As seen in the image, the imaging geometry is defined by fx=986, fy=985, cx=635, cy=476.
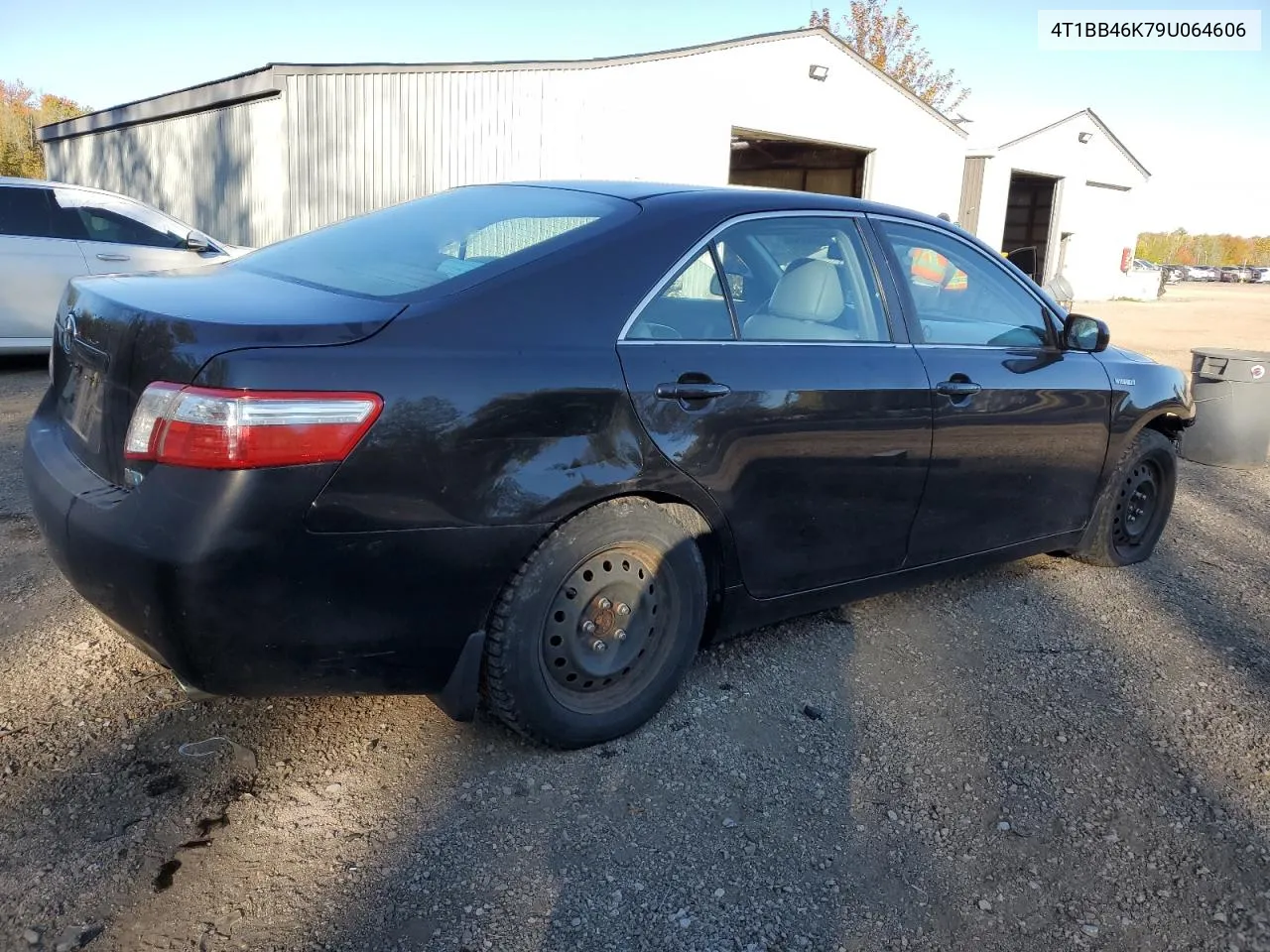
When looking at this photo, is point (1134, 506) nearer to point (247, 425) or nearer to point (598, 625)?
point (598, 625)

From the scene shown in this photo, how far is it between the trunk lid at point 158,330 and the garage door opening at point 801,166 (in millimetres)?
16410

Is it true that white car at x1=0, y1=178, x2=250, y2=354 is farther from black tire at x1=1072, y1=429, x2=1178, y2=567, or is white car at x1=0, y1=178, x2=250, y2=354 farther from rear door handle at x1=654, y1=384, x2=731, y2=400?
black tire at x1=1072, y1=429, x2=1178, y2=567

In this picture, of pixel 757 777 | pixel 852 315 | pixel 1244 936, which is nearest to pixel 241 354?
pixel 757 777

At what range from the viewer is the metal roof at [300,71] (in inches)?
513

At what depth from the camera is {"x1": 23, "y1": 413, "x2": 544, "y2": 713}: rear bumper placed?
2174mm

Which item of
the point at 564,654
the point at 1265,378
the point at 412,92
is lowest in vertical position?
the point at 564,654

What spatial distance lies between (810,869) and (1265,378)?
634 cm

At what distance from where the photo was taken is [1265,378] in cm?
700

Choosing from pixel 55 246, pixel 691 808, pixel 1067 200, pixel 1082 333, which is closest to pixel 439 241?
pixel 691 808

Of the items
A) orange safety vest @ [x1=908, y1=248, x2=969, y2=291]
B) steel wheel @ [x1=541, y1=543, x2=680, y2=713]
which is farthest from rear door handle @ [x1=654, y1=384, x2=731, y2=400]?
orange safety vest @ [x1=908, y1=248, x2=969, y2=291]

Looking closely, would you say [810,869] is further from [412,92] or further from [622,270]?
[412,92]

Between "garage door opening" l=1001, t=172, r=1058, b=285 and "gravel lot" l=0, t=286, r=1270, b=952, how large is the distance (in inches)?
1064

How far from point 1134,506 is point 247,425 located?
413 centimetres

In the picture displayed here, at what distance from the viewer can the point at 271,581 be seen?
7.29 ft
